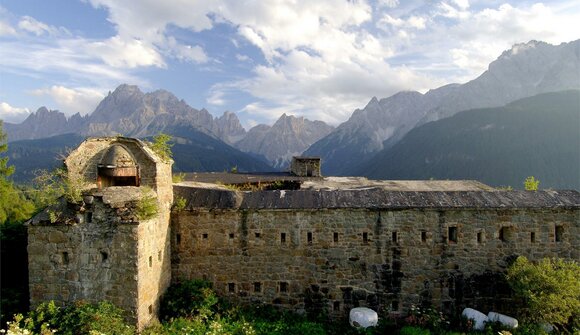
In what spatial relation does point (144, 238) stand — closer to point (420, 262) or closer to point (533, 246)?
point (420, 262)

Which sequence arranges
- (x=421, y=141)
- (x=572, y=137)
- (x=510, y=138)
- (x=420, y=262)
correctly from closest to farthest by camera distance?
1. (x=420, y=262)
2. (x=572, y=137)
3. (x=510, y=138)
4. (x=421, y=141)

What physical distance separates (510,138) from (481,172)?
16617mm

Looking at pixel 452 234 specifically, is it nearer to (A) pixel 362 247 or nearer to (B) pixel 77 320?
(A) pixel 362 247

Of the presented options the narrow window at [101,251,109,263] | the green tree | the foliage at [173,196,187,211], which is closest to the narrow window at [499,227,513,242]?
the foliage at [173,196,187,211]

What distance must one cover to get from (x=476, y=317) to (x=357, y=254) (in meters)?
4.68

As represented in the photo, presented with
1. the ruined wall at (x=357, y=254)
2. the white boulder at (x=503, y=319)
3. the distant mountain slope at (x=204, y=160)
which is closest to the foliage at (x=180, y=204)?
the ruined wall at (x=357, y=254)

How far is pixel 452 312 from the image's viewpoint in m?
14.2

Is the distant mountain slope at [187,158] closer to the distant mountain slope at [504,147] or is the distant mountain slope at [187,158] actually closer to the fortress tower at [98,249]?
the distant mountain slope at [504,147]

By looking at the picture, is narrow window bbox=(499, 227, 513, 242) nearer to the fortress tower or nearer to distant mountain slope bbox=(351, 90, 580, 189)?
the fortress tower

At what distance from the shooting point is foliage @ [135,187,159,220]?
1180cm

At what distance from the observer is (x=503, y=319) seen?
13.4 m

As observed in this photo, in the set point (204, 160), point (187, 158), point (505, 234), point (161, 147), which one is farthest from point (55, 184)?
point (204, 160)

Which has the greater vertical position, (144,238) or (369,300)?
(144,238)

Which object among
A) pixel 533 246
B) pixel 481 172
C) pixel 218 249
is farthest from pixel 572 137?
pixel 218 249
